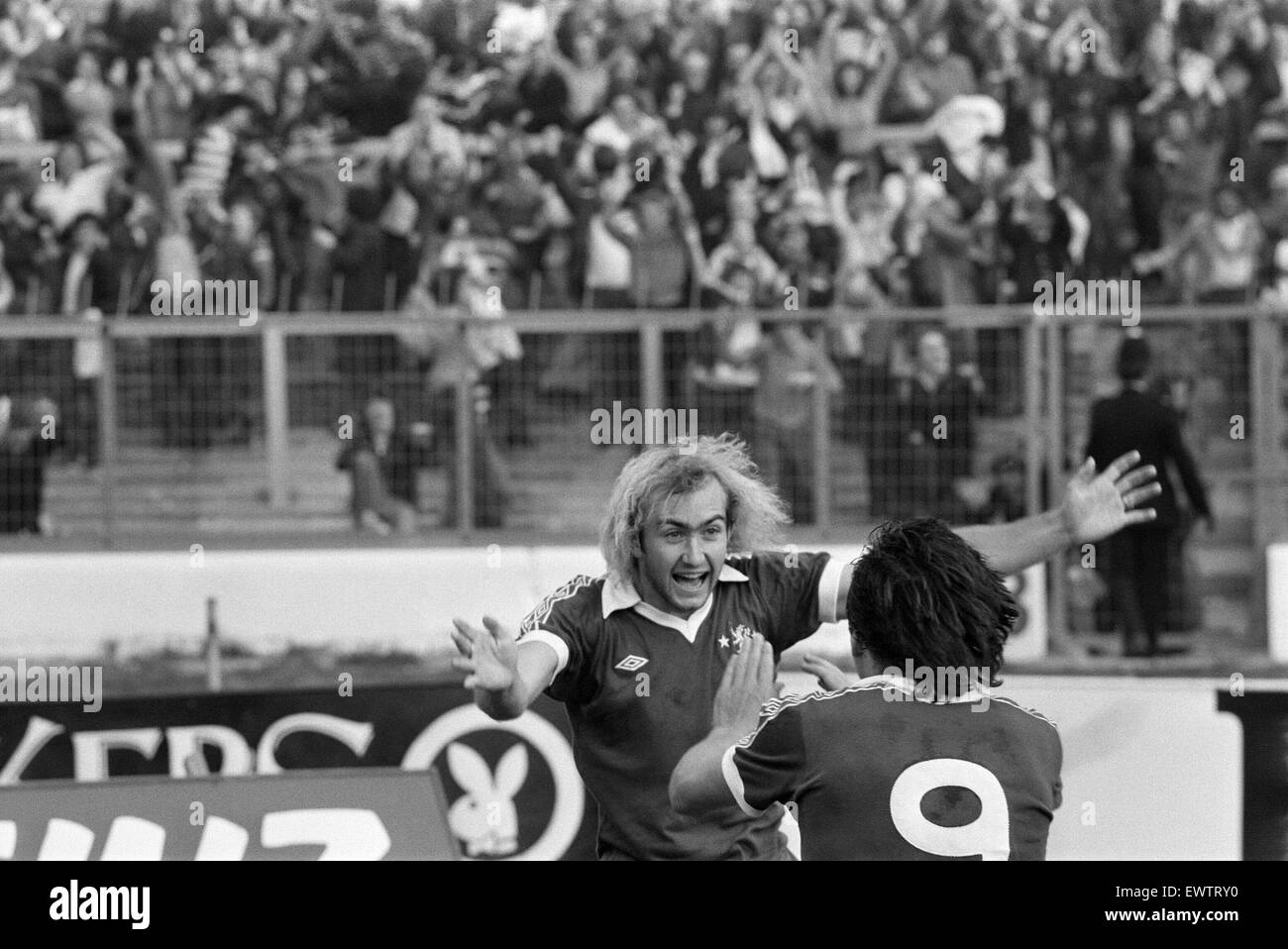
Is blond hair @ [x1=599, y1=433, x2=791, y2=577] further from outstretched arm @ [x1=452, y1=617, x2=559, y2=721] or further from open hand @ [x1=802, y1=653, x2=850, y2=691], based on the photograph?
open hand @ [x1=802, y1=653, x2=850, y2=691]

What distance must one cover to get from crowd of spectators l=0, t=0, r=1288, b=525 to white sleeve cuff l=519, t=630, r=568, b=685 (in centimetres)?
648

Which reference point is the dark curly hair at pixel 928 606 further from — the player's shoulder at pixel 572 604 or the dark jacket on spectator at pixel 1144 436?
the dark jacket on spectator at pixel 1144 436

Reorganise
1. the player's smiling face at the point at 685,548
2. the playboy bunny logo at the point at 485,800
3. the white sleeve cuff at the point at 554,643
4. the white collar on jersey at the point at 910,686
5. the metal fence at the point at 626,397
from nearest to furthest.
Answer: the white collar on jersey at the point at 910,686 → the white sleeve cuff at the point at 554,643 → the player's smiling face at the point at 685,548 → the playboy bunny logo at the point at 485,800 → the metal fence at the point at 626,397

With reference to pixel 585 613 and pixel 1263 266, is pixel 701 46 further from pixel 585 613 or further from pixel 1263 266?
pixel 585 613

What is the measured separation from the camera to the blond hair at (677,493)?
225 inches

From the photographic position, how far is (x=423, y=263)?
44.1 ft

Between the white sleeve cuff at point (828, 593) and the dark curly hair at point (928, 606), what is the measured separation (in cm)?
164

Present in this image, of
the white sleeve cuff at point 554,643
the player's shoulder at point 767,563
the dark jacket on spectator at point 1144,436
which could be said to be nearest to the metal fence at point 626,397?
the dark jacket on spectator at point 1144,436

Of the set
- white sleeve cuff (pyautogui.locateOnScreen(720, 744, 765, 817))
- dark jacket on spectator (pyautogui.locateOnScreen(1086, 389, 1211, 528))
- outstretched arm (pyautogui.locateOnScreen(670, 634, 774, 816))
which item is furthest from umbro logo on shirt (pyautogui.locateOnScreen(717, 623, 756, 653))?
dark jacket on spectator (pyautogui.locateOnScreen(1086, 389, 1211, 528))

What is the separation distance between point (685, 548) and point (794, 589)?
1.59ft

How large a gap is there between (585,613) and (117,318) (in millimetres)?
7304

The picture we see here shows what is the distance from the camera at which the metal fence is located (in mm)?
12023

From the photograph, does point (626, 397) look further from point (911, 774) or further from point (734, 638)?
point (911, 774)
